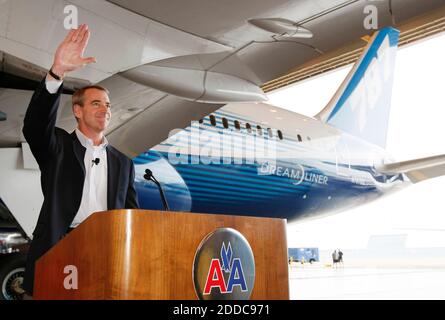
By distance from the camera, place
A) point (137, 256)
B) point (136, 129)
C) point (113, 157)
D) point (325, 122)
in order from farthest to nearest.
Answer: point (325, 122)
point (136, 129)
point (113, 157)
point (137, 256)

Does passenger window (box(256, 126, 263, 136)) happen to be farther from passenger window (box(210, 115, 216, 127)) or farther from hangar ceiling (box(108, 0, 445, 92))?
hangar ceiling (box(108, 0, 445, 92))

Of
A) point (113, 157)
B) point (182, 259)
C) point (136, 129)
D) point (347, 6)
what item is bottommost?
point (182, 259)

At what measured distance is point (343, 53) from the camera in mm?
8812

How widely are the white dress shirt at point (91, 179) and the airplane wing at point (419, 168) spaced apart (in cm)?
468

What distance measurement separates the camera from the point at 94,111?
1.83m

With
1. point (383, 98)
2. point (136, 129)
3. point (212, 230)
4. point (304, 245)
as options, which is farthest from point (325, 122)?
point (304, 245)

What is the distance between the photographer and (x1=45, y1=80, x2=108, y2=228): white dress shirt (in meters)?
1.71

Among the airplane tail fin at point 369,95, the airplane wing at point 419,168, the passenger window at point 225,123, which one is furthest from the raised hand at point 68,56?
the airplane wing at point 419,168

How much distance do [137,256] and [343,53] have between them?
855cm

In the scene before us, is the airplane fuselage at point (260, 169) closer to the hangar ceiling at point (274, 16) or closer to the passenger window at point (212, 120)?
the passenger window at point (212, 120)

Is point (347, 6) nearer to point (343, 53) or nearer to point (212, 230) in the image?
point (212, 230)

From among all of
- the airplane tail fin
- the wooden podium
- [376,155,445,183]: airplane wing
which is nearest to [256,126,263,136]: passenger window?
the airplane tail fin

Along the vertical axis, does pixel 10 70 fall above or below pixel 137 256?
above

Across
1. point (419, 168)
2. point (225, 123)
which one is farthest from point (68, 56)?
point (419, 168)
